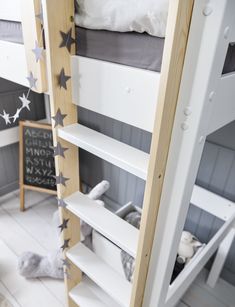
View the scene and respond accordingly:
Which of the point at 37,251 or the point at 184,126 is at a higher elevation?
the point at 184,126

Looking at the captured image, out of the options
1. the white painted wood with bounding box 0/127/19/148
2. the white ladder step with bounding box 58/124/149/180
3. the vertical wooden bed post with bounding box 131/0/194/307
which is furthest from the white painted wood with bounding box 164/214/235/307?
the white painted wood with bounding box 0/127/19/148

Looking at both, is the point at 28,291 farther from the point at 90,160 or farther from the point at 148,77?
the point at 148,77

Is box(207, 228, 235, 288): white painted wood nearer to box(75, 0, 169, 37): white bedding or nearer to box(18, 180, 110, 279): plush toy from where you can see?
box(18, 180, 110, 279): plush toy

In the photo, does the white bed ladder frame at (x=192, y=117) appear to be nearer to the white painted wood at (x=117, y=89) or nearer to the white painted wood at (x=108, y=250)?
the white painted wood at (x=117, y=89)

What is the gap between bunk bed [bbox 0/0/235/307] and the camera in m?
0.46

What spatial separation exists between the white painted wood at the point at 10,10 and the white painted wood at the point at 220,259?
136cm

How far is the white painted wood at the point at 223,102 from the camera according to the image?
0.53 metres

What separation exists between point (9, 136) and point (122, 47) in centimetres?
156

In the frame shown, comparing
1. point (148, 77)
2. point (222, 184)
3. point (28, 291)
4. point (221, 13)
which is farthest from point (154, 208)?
point (28, 291)

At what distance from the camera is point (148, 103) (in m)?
0.58

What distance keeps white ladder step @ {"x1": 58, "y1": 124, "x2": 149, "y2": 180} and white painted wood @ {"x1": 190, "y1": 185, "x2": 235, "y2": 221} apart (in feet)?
2.35

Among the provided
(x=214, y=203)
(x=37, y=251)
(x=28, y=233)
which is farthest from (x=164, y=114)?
(x=28, y=233)

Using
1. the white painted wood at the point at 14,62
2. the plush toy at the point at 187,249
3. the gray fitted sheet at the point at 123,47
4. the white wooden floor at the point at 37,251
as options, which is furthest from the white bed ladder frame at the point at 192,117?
the white wooden floor at the point at 37,251

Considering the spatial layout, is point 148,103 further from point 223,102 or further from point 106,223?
point 106,223
